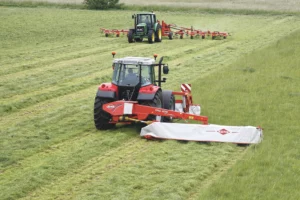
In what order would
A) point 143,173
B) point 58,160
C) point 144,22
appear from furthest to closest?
1. point 144,22
2. point 58,160
3. point 143,173

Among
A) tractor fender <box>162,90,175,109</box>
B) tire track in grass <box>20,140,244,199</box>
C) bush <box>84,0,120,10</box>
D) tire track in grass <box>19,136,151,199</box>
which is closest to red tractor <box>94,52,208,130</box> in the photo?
tractor fender <box>162,90,175,109</box>

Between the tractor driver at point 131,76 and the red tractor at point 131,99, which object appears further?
the tractor driver at point 131,76

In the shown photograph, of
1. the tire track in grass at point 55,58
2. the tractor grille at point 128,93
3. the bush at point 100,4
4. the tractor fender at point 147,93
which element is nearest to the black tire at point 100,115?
the tractor grille at point 128,93

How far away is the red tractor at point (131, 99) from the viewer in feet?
45.4

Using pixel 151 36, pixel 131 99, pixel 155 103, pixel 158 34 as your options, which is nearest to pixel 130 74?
pixel 131 99

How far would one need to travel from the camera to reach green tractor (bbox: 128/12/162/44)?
114ft

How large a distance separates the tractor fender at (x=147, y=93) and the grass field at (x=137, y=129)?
86cm

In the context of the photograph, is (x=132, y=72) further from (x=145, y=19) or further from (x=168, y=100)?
(x=145, y=19)

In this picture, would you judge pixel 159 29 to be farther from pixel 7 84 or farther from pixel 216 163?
pixel 216 163

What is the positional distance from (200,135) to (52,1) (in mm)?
55756

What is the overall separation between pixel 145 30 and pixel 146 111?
21.8 meters

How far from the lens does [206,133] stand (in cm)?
1321

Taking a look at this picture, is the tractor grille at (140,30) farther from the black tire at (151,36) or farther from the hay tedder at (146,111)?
the hay tedder at (146,111)

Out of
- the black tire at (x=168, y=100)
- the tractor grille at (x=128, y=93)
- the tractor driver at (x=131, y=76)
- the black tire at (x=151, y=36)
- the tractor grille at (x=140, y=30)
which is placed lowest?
the black tire at (x=151, y=36)
